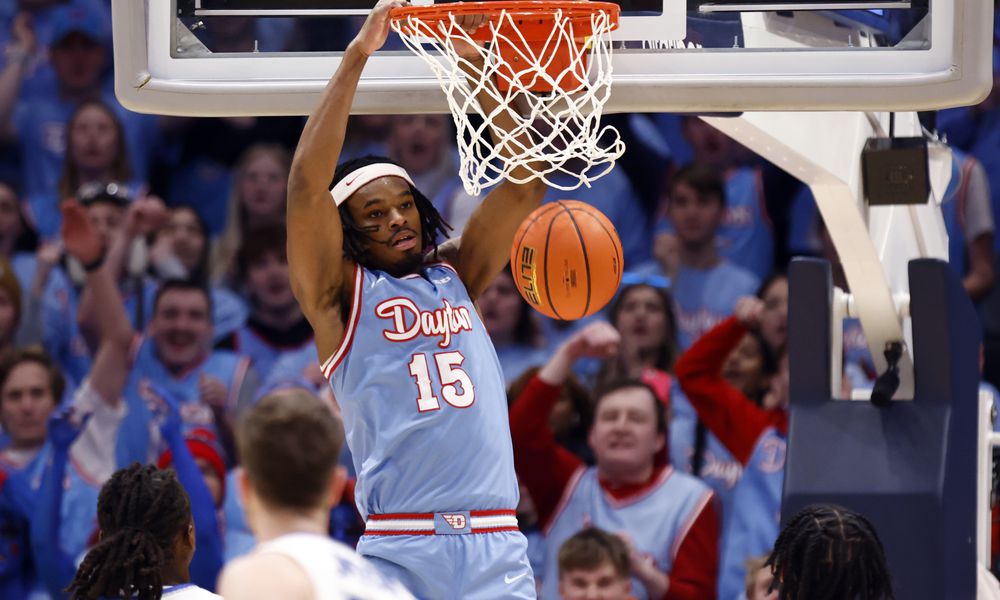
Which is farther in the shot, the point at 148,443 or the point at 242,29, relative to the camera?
the point at 148,443

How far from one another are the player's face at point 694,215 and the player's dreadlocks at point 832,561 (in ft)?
12.7

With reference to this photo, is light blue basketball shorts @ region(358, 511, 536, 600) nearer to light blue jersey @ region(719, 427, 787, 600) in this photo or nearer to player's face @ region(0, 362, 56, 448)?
light blue jersey @ region(719, 427, 787, 600)

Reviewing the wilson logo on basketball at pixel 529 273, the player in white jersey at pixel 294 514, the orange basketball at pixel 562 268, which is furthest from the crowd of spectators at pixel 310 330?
the player in white jersey at pixel 294 514

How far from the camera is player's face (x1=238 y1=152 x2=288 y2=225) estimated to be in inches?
300

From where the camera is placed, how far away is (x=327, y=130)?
357cm

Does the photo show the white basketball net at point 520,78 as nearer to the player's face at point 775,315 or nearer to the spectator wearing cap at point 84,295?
the player's face at point 775,315

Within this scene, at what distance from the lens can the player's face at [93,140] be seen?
301 inches

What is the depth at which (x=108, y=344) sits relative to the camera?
665cm

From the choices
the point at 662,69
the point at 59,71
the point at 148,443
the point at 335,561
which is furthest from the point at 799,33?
the point at 59,71

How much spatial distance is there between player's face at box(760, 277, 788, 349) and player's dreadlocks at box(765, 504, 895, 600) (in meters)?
3.15

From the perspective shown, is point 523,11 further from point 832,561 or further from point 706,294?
point 706,294

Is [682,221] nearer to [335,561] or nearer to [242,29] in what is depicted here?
[242,29]

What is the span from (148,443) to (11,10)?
3.21 metres

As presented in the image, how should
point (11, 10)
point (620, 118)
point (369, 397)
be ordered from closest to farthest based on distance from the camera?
1. point (369, 397)
2. point (620, 118)
3. point (11, 10)
